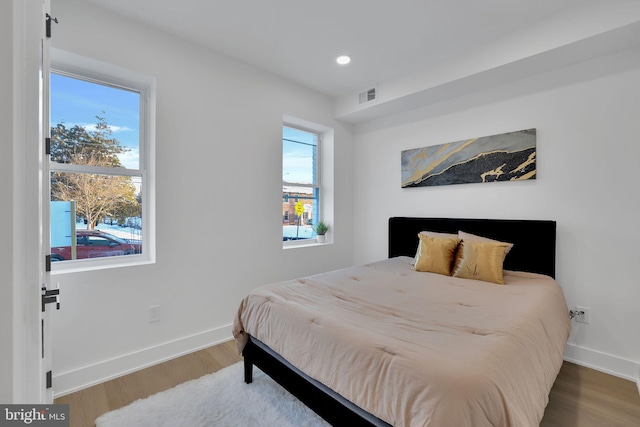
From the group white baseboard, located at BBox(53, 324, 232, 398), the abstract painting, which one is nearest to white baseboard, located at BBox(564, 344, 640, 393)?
the abstract painting

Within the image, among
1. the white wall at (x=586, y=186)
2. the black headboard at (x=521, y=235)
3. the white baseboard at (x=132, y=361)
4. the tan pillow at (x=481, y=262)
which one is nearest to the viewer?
the white baseboard at (x=132, y=361)

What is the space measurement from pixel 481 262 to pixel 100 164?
322 cm

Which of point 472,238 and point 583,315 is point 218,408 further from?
point 583,315

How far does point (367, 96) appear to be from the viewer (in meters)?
3.44

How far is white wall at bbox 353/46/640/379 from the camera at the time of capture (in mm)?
2215

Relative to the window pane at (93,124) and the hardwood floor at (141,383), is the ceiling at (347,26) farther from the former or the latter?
the hardwood floor at (141,383)

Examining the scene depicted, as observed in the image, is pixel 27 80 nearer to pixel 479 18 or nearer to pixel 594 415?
pixel 479 18

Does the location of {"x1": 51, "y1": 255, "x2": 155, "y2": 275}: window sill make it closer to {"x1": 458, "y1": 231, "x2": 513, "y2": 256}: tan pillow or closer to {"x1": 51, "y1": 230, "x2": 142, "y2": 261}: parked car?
{"x1": 51, "y1": 230, "x2": 142, "y2": 261}: parked car

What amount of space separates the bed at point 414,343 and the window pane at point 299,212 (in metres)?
1.36

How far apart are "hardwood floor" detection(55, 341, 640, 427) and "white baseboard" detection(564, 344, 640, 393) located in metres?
0.06

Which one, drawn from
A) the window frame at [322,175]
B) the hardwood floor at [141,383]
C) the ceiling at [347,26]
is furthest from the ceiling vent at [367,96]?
the hardwood floor at [141,383]

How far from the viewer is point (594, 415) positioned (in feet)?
5.78

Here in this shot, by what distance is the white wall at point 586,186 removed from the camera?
221 cm

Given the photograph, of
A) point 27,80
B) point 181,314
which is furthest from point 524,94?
point 181,314
